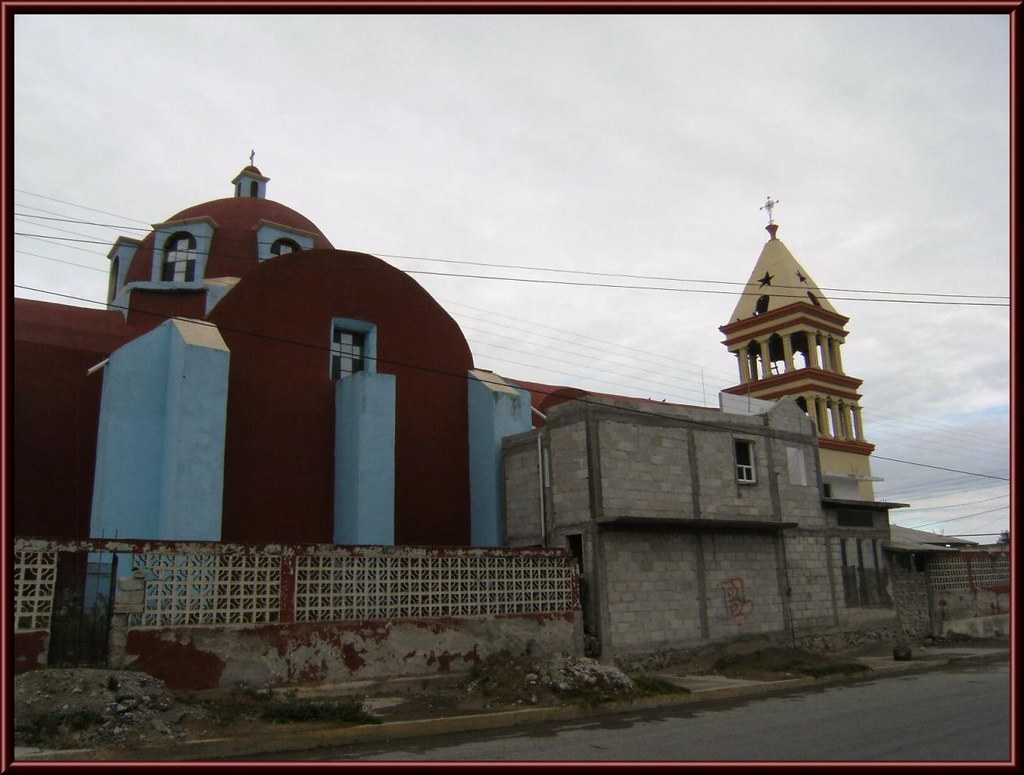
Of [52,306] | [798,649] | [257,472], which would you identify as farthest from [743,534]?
[52,306]

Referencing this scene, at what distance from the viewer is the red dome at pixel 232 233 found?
19875 millimetres

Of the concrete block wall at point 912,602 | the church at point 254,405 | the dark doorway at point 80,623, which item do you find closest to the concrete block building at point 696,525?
the concrete block wall at point 912,602

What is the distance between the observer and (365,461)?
15.8 meters

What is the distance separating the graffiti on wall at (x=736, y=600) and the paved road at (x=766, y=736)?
15.8ft

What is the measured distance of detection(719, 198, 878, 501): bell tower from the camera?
31.8 metres

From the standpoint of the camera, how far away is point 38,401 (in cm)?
1501

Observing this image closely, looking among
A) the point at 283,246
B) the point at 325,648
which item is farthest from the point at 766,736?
the point at 283,246

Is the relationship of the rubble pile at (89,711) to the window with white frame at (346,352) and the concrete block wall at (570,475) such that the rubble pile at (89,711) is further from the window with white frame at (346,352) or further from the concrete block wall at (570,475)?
the window with white frame at (346,352)

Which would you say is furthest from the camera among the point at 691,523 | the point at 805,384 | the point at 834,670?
the point at 805,384

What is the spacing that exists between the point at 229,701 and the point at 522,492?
8521 millimetres

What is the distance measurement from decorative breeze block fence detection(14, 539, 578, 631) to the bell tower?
19.9 m

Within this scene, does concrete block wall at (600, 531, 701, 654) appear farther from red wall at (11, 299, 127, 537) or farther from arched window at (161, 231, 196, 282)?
arched window at (161, 231, 196, 282)

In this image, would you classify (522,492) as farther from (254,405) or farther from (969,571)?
(969,571)

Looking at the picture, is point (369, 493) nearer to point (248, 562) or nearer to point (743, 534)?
point (248, 562)
